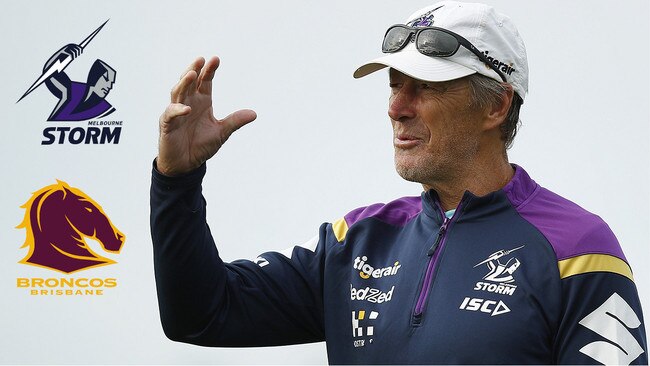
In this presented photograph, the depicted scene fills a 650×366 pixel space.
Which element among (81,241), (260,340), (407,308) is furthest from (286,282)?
(81,241)

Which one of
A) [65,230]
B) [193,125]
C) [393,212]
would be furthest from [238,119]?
[65,230]

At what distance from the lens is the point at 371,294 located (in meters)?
2.58

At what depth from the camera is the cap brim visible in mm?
2521

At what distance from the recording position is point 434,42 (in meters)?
2.60

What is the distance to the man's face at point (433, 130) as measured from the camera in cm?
255

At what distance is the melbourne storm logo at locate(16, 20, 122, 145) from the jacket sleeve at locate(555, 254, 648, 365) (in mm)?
2722

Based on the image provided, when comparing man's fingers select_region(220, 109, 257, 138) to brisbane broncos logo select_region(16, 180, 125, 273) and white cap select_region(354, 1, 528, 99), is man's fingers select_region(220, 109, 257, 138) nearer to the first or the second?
white cap select_region(354, 1, 528, 99)

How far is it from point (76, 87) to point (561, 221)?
293 centimetres

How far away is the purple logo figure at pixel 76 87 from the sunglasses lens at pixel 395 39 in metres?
2.18

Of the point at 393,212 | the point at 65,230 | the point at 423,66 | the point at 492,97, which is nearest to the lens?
the point at 423,66

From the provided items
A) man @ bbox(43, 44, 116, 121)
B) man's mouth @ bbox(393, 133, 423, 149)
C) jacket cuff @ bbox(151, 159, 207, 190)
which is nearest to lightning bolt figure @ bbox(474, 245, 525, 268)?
man's mouth @ bbox(393, 133, 423, 149)

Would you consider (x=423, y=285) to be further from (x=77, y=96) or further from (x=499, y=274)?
(x=77, y=96)

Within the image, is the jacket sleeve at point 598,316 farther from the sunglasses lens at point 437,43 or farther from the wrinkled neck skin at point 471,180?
the sunglasses lens at point 437,43

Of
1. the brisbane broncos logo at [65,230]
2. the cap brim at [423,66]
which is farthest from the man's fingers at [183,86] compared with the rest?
the brisbane broncos logo at [65,230]
